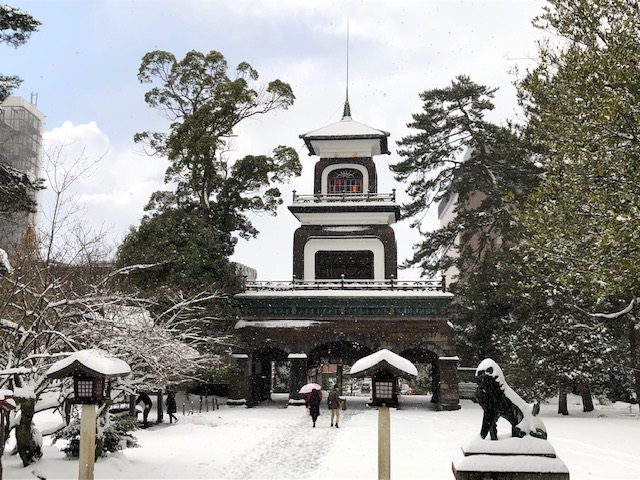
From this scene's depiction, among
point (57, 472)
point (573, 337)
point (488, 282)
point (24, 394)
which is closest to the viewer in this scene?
point (24, 394)

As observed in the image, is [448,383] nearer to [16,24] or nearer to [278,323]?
[278,323]

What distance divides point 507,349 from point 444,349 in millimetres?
2623

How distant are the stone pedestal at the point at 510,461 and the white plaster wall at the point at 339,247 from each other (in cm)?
1917

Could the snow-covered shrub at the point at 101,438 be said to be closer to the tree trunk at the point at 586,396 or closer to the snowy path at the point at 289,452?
the snowy path at the point at 289,452

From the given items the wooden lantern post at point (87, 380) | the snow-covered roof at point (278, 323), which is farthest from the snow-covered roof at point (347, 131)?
the wooden lantern post at point (87, 380)

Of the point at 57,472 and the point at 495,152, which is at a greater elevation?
the point at 495,152

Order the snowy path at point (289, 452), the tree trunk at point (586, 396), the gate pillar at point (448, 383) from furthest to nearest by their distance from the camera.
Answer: the gate pillar at point (448, 383) → the tree trunk at point (586, 396) → the snowy path at point (289, 452)

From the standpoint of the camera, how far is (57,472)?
1023 centimetres

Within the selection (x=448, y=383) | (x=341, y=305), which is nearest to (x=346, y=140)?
(x=341, y=305)

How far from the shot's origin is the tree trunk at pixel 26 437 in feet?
32.7

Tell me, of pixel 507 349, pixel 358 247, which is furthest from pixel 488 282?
pixel 358 247

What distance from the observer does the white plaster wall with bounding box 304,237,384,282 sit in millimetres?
28141

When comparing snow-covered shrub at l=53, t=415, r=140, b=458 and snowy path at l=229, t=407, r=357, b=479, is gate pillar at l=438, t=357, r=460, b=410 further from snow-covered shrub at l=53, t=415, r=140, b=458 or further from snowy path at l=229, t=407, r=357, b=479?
snow-covered shrub at l=53, t=415, r=140, b=458

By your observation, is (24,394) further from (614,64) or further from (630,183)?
(614,64)
